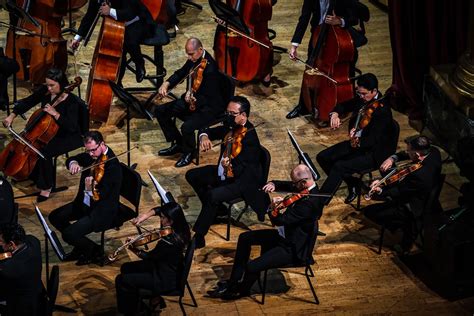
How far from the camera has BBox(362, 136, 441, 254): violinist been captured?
8.50m

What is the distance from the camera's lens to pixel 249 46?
1069 cm

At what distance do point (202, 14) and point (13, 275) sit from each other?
5910 mm

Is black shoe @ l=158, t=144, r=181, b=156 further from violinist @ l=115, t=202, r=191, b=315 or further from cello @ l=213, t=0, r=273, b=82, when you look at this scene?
violinist @ l=115, t=202, r=191, b=315

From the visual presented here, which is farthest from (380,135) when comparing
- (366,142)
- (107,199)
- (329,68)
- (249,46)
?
(107,199)

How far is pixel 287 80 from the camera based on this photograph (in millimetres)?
11453

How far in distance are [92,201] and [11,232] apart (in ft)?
3.69

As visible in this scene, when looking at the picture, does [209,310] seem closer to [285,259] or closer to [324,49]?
[285,259]

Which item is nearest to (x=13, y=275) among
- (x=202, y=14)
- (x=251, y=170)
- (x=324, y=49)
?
(x=251, y=170)

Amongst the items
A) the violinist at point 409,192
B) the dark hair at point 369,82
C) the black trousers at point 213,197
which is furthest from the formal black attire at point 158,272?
the dark hair at point 369,82

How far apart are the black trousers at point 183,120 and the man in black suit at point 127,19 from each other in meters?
0.86

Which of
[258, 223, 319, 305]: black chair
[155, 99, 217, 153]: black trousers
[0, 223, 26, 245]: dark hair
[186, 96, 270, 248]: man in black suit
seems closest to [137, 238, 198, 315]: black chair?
[258, 223, 319, 305]: black chair

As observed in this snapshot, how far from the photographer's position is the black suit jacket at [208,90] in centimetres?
982

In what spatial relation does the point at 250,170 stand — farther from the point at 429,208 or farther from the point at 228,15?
the point at 228,15

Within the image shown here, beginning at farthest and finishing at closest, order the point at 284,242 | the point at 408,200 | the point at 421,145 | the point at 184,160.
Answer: the point at 184,160
the point at 408,200
the point at 421,145
the point at 284,242
